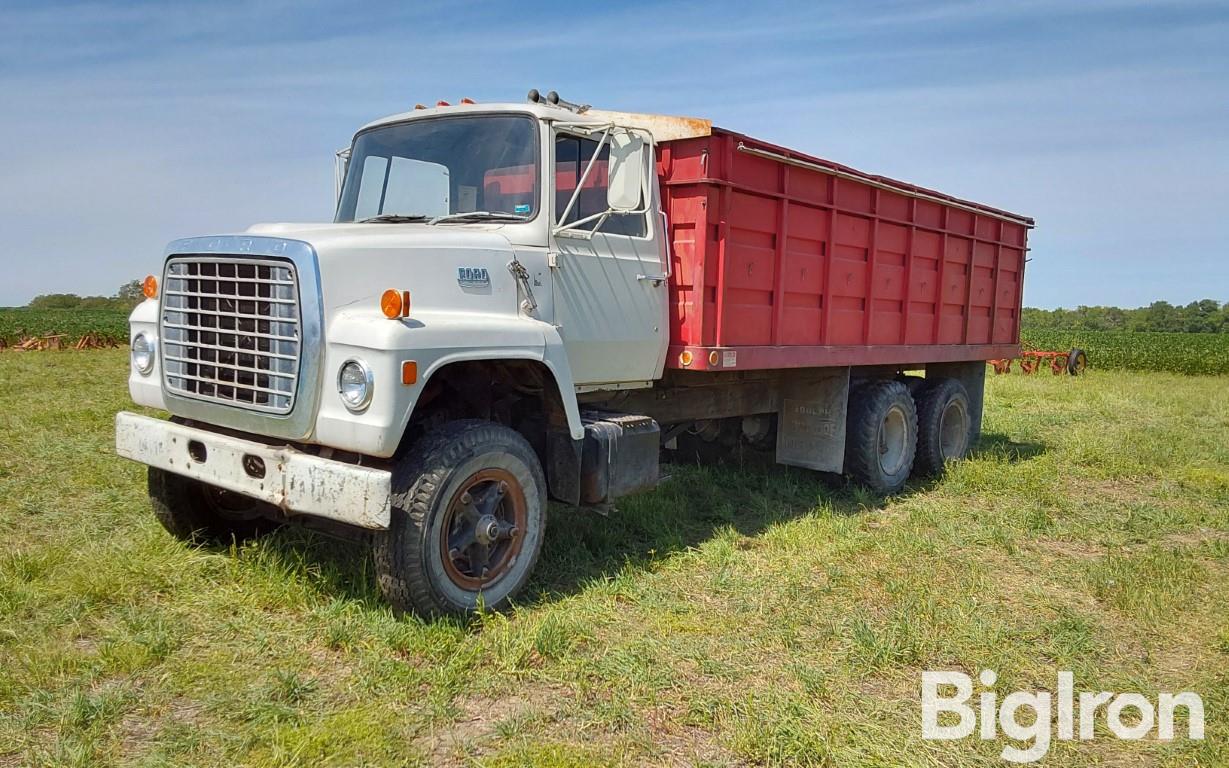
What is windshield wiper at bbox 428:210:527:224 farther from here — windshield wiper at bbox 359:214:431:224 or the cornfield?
the cornfield

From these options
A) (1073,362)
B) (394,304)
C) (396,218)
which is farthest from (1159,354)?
(394,304)

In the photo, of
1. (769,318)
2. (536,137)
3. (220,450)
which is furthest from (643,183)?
(220,450)

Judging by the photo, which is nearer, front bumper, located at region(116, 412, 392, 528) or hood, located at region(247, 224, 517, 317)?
front bumper, located at region(116, 412, 392, 528)

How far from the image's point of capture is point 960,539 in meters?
6.21

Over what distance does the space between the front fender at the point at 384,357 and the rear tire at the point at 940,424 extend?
5.67 m

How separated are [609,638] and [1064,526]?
13.6 feet

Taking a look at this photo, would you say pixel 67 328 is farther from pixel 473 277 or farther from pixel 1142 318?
pixel 1142 318

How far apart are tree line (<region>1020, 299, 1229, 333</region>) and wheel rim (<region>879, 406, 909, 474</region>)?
55826mm

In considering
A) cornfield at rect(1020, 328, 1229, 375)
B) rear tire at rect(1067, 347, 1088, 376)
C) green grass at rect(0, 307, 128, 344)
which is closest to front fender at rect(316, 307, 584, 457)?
rear tire at rect(1067, 347, 1088, 376)

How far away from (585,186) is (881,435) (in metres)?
4.05

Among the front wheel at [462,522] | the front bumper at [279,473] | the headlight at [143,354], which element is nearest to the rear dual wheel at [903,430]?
the front wheel at [462,522]

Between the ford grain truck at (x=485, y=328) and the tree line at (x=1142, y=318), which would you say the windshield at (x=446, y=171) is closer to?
the ford grain truck at (x=485, y=328)

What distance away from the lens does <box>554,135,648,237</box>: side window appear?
5105mm

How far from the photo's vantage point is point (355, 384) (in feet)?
12.9
